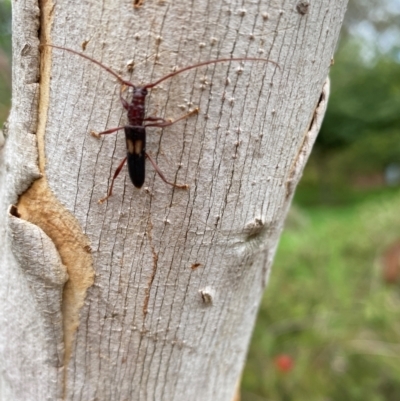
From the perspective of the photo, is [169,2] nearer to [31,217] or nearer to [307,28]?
[307,28]

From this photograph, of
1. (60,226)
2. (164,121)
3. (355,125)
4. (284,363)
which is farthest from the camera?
(355,125)

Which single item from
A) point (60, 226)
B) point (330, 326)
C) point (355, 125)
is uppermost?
point (355, 125)

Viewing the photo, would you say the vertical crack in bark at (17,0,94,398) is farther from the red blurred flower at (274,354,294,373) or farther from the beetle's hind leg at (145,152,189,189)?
the red blurred flower at (274,354,294,373)

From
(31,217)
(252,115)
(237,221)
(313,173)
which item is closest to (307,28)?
(252,115)

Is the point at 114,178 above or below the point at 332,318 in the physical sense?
below

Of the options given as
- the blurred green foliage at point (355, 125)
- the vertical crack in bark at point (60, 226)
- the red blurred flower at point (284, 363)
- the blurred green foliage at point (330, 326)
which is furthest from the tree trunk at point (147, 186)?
the blurred green foliage at point (355, 125)

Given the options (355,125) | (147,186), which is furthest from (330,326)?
(355,125)

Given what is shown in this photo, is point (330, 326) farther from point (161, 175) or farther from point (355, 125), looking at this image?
point (355, 125)
